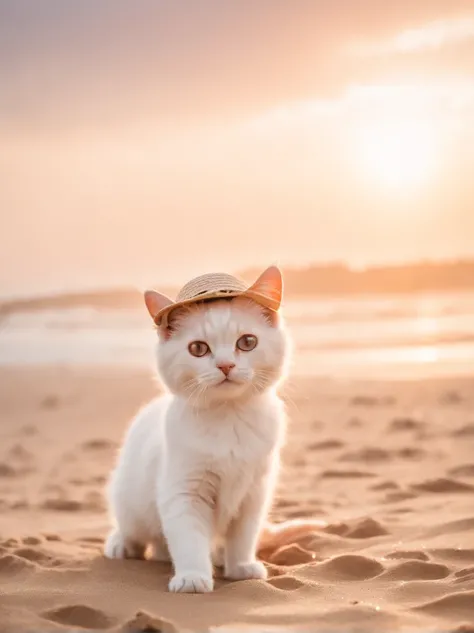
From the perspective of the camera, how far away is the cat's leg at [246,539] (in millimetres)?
3066

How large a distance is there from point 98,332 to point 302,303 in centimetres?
500

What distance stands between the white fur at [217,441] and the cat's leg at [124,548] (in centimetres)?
27

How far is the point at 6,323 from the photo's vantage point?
15.5 meters

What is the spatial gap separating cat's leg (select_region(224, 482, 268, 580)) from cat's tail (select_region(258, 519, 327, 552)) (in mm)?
398

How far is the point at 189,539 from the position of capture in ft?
9.59

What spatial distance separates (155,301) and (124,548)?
1046mm

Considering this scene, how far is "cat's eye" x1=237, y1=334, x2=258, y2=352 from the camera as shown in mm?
2834

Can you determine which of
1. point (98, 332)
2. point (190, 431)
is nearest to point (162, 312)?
point (190, 431)

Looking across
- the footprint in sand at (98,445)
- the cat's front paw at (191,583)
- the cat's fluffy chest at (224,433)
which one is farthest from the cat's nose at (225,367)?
the footprint in sand at (98,445)

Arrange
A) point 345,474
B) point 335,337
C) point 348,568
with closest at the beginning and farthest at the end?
1. point 348,568
2. point 345,474
3. point 335,337

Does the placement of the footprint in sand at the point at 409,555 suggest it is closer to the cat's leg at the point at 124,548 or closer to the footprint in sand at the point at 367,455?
the cat's leg at the point at 124,548

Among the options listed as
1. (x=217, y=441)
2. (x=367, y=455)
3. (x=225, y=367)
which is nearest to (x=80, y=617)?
(x=217, y=441)

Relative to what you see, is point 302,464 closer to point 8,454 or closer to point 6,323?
point 8,454

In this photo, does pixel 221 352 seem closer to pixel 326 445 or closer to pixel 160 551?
pixel 160 551
